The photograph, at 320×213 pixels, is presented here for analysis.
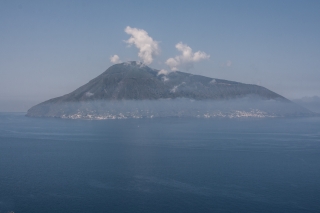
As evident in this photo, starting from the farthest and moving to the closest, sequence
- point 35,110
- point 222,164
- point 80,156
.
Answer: point 35,110 → point 80,156 → point 222,164

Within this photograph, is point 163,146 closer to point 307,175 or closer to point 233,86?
point 307,175

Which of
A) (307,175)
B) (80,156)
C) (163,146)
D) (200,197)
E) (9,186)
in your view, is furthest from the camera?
(163,146)

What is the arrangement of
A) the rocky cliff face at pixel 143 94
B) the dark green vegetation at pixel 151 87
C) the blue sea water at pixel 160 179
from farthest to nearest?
1. the dark green vegetation at pixel 151 87
2. the rocky cliff face at pixel 143 94
3. the blue sea water at pixel 160 179

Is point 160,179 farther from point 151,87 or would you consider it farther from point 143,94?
point 151,87

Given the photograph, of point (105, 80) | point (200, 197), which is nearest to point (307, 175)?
point (200, 197)

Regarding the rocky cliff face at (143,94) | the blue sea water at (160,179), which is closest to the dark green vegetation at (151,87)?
the rocky cliff face at (143,94)

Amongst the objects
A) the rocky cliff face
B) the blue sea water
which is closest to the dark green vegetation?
the rocky cliff face

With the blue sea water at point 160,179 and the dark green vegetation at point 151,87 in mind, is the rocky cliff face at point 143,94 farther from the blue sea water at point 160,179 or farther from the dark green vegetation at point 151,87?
the blue sea water at point 160,179

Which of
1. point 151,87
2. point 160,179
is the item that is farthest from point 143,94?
point 160,179
